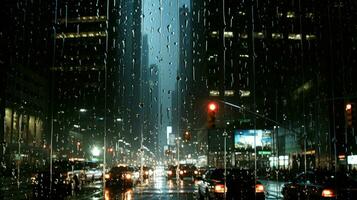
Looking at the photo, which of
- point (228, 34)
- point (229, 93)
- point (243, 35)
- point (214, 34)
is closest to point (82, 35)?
point (214, 34)

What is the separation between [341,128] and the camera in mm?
48594

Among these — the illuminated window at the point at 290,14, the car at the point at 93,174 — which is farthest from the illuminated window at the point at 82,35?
the car at the point at 93,174

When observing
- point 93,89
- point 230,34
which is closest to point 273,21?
point 230,34

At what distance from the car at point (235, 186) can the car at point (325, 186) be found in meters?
2.03

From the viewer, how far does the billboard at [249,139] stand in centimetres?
7031

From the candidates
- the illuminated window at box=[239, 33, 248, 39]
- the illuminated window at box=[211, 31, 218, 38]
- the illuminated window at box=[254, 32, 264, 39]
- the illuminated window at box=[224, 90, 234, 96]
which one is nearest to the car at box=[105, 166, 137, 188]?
the illuminated window at box=[254, 32, 264, 39]

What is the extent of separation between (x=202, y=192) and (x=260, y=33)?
93.7 metres

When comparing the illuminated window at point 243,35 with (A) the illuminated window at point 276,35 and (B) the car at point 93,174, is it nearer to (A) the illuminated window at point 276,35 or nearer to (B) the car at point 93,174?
(A) the illuminated window at point 276,35

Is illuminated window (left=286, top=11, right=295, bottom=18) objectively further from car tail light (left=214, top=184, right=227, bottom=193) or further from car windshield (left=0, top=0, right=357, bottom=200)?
car tail light (left=214, top=184, right=227, bottom=193)

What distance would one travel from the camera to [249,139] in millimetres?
70625

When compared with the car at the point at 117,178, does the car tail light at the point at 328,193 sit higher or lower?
higher

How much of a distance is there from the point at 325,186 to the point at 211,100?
29.3ft

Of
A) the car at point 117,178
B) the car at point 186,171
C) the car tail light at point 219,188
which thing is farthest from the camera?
the car at point 186,171

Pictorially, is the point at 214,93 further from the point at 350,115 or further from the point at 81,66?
the point at 350,115
